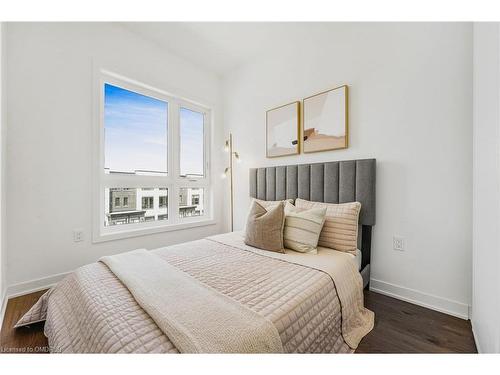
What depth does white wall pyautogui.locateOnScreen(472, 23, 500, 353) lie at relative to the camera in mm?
971

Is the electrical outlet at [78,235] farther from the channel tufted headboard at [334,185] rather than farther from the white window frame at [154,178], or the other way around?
the channel tufted headboard at [334,185]

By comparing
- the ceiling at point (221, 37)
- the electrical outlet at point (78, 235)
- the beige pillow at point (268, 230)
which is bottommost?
the electrical outlet at point (78, 235)

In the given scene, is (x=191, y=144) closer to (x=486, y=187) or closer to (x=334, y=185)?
(x=334, y=185)

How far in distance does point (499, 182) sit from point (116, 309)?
5.64ft

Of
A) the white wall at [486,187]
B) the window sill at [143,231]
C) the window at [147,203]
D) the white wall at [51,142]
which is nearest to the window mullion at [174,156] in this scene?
the window sill at [143,231]

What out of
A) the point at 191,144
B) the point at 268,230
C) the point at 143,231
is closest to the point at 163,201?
the point at 143,231

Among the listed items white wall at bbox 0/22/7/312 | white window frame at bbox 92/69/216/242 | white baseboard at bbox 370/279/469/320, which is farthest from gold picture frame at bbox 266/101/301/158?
white wall at bbox 0/22/7/312

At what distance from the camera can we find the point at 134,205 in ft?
8.49

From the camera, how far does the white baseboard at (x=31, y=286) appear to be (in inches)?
71.0

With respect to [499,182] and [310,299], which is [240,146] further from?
[499,182]

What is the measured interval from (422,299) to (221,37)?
124 inches

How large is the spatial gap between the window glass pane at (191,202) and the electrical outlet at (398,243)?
94.8 inches
